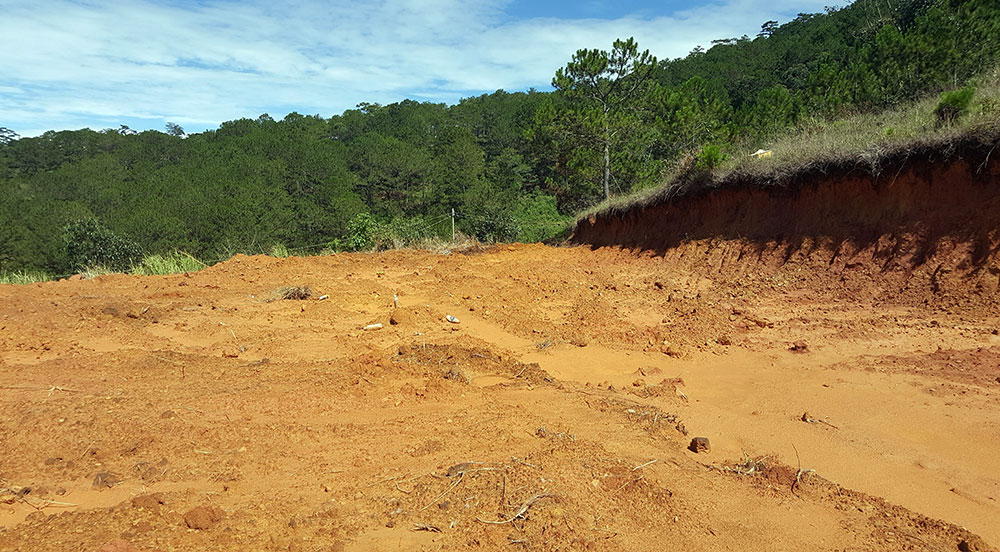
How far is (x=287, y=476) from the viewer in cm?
349

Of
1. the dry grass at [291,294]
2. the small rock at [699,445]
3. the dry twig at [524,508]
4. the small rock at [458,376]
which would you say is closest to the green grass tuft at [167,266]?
the dry grass at [291,294]

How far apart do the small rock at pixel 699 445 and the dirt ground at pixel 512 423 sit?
0.04 m

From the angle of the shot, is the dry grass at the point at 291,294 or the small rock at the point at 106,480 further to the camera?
the dry grass at the point at 291,294

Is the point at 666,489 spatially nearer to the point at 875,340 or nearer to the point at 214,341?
the point at 875,340

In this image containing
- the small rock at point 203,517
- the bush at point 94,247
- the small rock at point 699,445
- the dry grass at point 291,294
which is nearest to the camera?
the small rock at point 203,517

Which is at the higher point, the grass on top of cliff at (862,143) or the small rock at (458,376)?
the grass on top of cliff at (862,143)

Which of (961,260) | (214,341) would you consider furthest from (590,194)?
(214,341)

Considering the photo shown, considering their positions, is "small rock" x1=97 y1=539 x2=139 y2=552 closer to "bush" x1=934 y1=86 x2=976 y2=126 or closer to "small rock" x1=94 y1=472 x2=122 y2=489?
"small rock" x1=94 y1=472 x2=122 y2=489

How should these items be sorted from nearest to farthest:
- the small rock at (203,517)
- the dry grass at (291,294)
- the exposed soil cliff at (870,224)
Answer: the small rock at (203,517), the exposed soil cliff at (870,224), the dry grass at (291,294)

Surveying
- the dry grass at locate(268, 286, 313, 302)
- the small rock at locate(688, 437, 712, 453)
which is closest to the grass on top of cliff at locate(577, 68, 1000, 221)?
the small rock at locate(688, 437, 712, 453)

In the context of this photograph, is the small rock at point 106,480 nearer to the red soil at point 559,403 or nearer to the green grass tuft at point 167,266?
the red soil at point 559,403

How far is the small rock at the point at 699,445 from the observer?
12.8ft

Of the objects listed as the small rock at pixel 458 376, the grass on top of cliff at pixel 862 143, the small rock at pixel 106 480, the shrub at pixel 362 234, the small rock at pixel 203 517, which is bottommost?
the small rock at pixel 458 376

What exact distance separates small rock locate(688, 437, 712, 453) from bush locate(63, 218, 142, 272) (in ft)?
72.6
